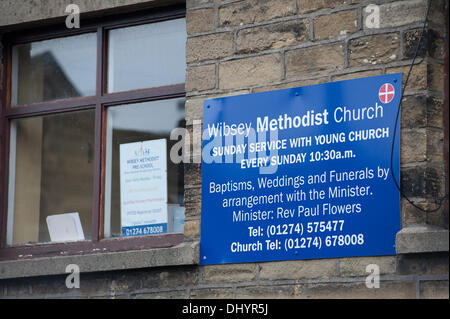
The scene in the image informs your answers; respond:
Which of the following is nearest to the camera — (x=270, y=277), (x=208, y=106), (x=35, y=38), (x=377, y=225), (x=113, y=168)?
(x=377, y=225)

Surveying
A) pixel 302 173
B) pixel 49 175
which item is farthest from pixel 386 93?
pixel 49 175

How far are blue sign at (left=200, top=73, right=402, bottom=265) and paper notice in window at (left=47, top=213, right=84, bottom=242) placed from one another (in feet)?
4.19

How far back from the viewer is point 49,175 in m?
7.30

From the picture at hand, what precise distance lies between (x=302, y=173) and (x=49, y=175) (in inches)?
92.3

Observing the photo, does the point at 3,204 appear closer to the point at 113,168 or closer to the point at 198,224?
the point at 113,168

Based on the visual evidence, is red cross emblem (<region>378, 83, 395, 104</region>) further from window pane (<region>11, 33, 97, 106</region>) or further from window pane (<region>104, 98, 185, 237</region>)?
window pane (<region>11, 33, 97, 106</region>)

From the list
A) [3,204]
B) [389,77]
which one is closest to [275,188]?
[389,77]

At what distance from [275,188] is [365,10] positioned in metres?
1.26

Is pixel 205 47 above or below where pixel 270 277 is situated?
above

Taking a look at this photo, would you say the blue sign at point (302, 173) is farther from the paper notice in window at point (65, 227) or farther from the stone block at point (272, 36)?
the paper notice in window at point (65, 227)

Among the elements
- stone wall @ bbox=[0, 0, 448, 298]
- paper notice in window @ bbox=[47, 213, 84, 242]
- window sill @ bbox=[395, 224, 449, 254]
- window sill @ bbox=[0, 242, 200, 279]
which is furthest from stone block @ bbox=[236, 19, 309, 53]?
paper notice in window @ bbox=[47, 213, 84, 242]

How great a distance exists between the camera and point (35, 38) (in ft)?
24.6

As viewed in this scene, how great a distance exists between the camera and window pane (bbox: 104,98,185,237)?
6641 mm

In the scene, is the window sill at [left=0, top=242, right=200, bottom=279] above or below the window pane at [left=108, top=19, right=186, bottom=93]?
below
